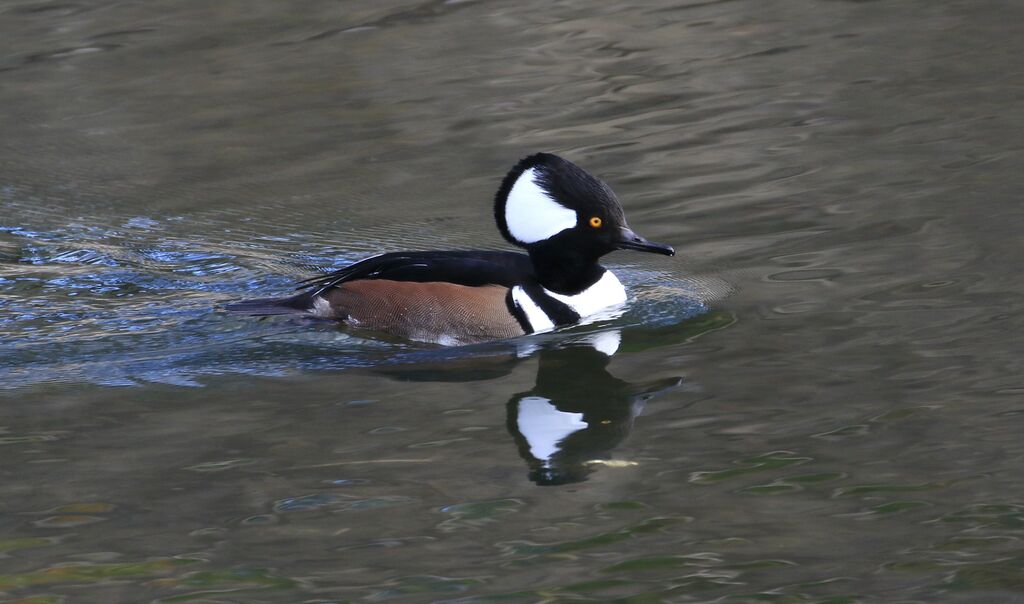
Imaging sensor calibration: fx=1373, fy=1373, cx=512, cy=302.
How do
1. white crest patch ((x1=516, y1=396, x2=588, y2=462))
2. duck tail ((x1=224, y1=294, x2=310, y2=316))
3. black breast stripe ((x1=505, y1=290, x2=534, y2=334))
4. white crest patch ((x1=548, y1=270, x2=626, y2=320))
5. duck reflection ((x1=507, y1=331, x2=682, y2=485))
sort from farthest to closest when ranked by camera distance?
duck tail ((x1=224, y1=294, x2=310, y2=316)) < white crest patch ((x1=548, y1=270, x2=626, y2=320)) < black breast stripe ((x1=505, y1=290, x2=534, y2=334)) < white crest patch ((x1=516, y1=396, x2=588, y2=462)) < duck reflection ((x1=507, y1=331, x2=682, y2=485))

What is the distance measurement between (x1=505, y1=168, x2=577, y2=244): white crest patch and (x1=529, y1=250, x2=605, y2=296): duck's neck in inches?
6.0

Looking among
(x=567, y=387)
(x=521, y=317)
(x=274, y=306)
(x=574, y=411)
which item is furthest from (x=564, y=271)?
(x=274, y=306)

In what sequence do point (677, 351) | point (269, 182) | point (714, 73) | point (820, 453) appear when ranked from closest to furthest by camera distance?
point (820, 453), point (677, 351), point (269, 182), point (714, 73)

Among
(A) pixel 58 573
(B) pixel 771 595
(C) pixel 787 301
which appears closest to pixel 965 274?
(C) pixel 787 301

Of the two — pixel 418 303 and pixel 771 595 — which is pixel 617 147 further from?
pixel 771 595

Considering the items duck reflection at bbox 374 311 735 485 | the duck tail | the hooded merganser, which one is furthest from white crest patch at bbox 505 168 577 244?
the duck tail

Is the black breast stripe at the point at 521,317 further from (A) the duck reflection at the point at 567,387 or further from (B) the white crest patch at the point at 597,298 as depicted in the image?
(B) the white crest patch at the point at 597,298

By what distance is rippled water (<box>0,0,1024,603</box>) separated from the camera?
5094 millimetres

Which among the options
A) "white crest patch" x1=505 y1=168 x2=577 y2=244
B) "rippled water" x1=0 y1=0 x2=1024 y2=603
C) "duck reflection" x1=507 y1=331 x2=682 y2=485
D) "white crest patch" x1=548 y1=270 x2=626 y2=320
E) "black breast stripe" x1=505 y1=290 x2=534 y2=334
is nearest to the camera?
"rippled water" x1=0 y1=0 x2=1024 y2=603

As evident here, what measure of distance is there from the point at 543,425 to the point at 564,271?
1.55 m

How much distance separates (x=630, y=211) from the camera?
9648mm

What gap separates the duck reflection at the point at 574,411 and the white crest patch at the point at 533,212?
0.65 meters

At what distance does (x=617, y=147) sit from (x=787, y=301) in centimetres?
378

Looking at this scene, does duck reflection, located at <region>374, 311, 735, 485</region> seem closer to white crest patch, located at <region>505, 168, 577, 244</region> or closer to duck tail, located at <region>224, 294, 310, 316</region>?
white crest patch, located at <region>505, 168, 577, 244</region>
